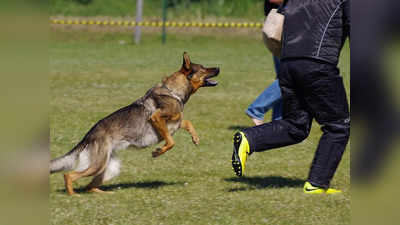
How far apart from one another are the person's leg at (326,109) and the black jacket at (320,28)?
0.26 ft

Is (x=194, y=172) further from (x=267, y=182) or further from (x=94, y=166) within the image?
(x=94, y=166)

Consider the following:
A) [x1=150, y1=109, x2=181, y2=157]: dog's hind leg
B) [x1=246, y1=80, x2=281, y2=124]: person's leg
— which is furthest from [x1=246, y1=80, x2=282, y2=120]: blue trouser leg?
[x1=150, y1=109, x2=181, y2=157]: dog's hind leg

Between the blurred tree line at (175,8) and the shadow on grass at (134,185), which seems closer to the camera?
the shadow on grass at (134,185)

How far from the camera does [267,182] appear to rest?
5.26 meters

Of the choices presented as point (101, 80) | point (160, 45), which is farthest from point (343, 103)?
point (160, 45)

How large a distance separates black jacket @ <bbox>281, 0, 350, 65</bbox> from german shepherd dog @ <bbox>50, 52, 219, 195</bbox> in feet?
3.90

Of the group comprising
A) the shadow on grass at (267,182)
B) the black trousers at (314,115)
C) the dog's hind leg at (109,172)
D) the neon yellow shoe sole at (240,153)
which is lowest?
the shadow on grass at (267,182)

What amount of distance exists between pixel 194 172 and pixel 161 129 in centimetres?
87

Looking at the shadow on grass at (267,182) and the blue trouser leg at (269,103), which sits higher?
the blue trouser leg at (269,103)

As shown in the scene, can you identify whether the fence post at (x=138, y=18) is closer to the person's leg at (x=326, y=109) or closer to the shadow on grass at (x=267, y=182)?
the shadow on grass at (x=267, y=182)

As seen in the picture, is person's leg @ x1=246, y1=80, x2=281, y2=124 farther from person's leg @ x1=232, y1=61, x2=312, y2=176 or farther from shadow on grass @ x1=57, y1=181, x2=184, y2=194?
person's leg @ x1=232, y1=61, x2=312, y2=176

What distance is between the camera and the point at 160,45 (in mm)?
19188

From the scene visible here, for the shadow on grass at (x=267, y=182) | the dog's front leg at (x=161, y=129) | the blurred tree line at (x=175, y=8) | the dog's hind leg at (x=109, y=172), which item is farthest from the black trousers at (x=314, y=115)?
the blurred tree line at (x=175, y=8)

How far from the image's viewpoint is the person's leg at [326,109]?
4.32 m
